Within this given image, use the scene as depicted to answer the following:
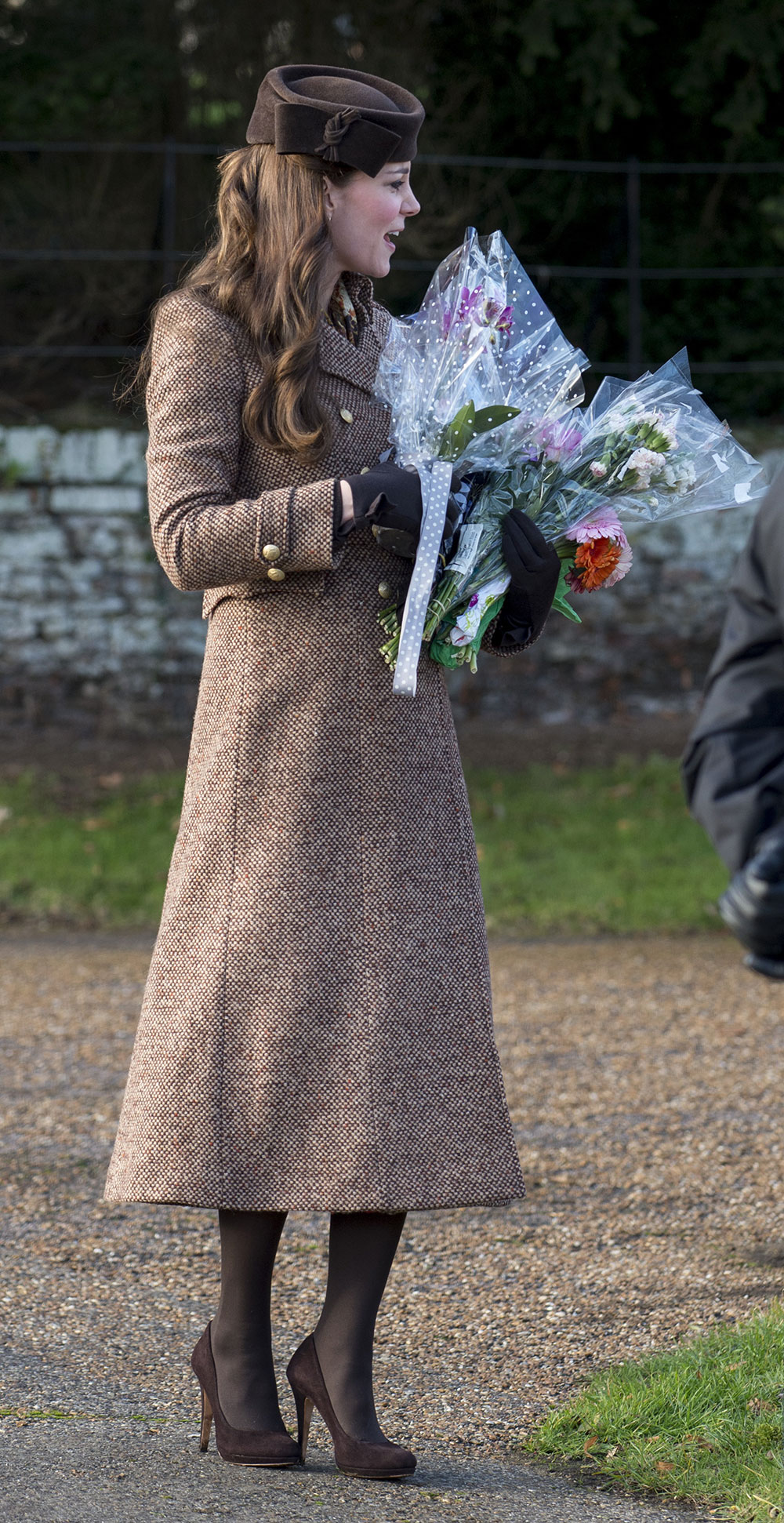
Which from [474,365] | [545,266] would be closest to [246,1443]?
[474,365]

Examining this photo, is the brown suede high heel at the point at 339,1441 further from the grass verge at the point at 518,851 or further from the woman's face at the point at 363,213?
the grass verge at the point at 518,851

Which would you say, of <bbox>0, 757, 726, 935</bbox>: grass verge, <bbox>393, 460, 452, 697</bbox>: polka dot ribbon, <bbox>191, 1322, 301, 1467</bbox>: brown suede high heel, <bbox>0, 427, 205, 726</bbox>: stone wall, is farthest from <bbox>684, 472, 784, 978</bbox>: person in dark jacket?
<bbox>0, 427, 205, 726</bbox>: stone wall

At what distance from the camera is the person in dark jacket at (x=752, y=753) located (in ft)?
6.04

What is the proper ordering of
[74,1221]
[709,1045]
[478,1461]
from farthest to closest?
[709,1045] → [74,1221] → [478,1461]

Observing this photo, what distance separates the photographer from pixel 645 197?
12.2 m

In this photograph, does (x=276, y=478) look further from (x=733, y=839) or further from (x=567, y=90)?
(x=567, y=90)

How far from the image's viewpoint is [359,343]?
2871 millimetres

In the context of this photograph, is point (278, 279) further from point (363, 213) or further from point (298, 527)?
point (298, 527)

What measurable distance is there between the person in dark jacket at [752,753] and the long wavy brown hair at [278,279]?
3.12ft

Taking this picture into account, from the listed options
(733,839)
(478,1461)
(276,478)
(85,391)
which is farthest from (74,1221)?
(85,391)

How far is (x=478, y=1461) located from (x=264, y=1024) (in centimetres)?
85

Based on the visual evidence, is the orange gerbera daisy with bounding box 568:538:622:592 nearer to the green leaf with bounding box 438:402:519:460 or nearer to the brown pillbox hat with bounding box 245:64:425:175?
the green leaf with bounding box 438:402:519:460

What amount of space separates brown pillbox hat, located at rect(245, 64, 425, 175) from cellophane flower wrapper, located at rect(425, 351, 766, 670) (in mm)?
518

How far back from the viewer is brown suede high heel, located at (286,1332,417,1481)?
8.64 feet
